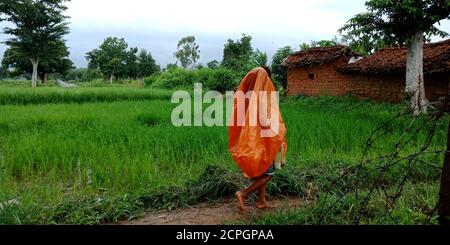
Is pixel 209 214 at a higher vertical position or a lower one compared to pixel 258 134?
lower

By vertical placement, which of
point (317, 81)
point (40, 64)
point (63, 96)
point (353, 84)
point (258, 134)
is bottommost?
point (258, 134)

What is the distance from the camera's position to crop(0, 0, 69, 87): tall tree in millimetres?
25672

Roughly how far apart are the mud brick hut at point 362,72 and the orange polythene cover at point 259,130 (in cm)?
973

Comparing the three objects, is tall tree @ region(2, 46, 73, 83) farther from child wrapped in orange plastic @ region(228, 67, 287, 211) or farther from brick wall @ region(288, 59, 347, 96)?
child wrapped in orange plastic @ region(228, 67, 287, 211)

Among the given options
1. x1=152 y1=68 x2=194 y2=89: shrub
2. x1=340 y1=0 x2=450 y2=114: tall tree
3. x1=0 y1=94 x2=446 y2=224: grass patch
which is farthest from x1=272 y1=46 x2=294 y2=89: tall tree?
x1=0 y1=94 x2=446 y2=224: grass patch

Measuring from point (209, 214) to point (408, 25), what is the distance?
891 centimetres

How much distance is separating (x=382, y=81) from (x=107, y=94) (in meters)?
11.1

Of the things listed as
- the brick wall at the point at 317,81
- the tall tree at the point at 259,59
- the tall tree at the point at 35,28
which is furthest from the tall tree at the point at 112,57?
the brick wall at the point at 317,81

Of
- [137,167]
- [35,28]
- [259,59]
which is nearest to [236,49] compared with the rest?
[259,59]

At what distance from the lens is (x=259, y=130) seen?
352 centimetres

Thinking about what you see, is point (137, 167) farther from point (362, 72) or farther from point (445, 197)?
point (362, 72)

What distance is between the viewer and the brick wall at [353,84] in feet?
39.9

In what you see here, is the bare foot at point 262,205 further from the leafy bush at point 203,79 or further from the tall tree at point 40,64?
the tall tree at point 40,64
